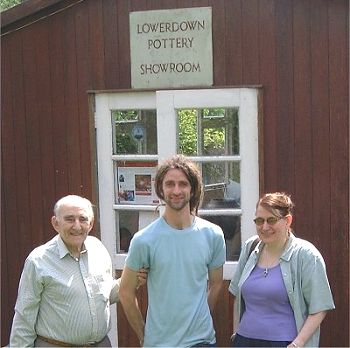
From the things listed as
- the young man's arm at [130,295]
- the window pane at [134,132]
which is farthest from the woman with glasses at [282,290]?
the window pane at [134,132]

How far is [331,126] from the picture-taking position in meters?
4.63

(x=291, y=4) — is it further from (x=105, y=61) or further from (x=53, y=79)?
(x=53, y=79)

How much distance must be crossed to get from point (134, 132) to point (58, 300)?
194 centimetres

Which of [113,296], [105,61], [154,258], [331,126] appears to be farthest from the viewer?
[105,61]

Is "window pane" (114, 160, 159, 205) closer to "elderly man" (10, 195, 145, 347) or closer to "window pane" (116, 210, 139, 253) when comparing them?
"window pane" (116, 210, 139, 253)

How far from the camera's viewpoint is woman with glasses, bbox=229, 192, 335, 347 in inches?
131

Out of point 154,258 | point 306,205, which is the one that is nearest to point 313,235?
point 306,205

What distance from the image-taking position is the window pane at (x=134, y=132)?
5.03m

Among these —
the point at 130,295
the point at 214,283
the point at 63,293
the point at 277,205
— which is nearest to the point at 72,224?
the point at 63,293

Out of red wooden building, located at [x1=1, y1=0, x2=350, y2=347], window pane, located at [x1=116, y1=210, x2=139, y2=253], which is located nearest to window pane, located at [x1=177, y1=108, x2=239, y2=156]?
red wooden building, located at [x1=1, y1=0, x2=350, y2=347]

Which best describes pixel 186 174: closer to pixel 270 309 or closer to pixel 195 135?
pixel 270 309

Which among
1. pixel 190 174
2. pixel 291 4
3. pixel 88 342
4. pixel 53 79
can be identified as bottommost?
pixel 88 342

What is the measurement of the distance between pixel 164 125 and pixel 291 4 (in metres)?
1.17

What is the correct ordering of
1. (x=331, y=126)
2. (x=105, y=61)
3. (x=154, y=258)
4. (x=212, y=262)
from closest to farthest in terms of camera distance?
(x=154, y=258), (x=212, y=262), (x=331, y=126), (x=105, y=61)
